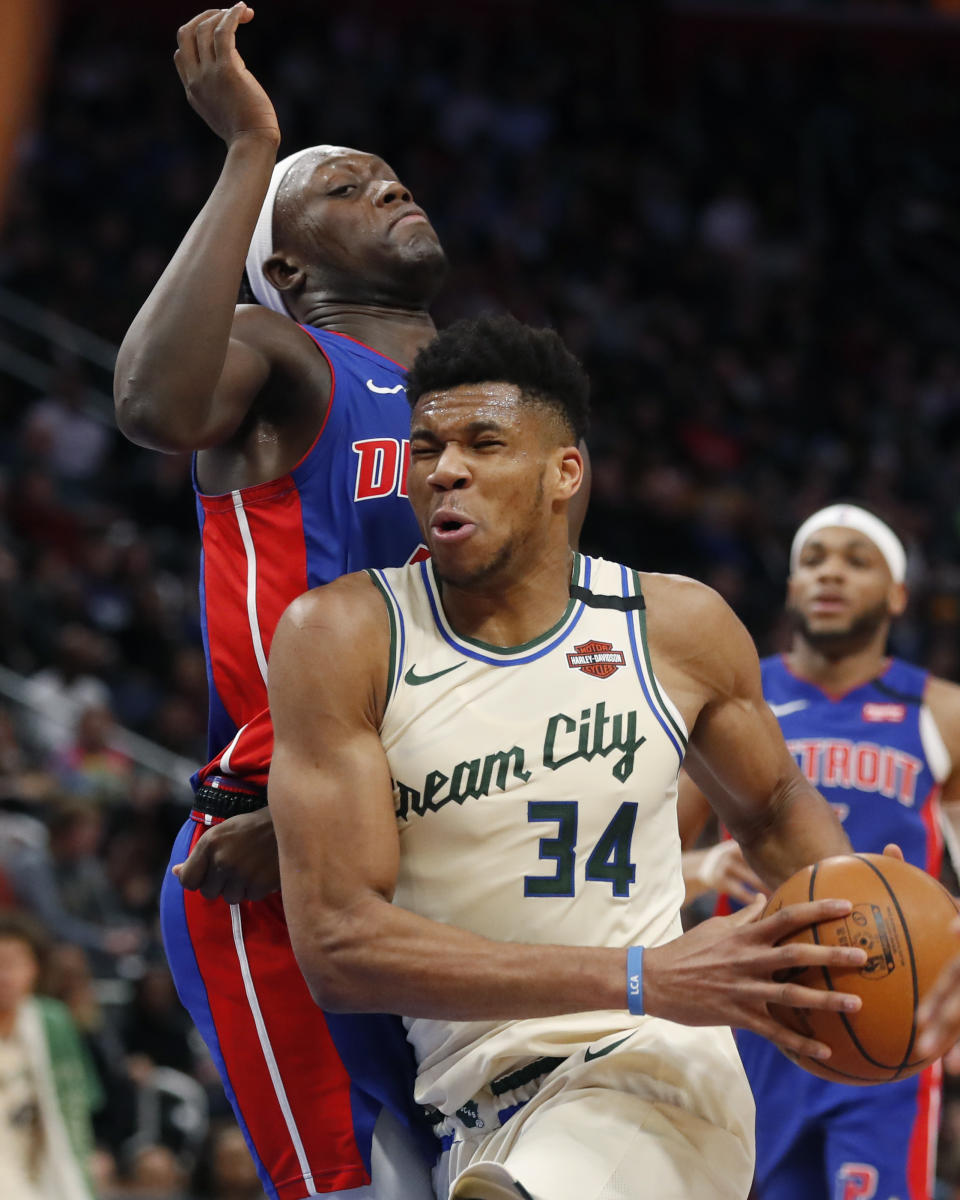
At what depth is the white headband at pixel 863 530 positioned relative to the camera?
6.25m

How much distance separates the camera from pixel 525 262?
50.7ft

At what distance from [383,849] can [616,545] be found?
9210 millimetres

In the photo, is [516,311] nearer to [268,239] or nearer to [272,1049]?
[268,239]

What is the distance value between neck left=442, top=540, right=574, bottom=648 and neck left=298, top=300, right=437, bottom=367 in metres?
0.79

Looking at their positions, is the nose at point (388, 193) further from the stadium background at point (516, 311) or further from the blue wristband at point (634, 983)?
the stadium background at point (516, 311)

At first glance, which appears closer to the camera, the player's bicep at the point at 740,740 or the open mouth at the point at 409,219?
the player's bicep at the point at 740,740

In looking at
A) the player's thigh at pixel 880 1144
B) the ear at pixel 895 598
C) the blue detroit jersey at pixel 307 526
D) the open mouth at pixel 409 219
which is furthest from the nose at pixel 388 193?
the player's thigh at pixel 880 1144

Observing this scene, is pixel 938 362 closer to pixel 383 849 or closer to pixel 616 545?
pixel 616 545

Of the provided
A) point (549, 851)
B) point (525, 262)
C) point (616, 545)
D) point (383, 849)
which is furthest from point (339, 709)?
point (525, 262)

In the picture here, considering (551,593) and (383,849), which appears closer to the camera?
(383,849)

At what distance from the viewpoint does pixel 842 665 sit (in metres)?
6.16

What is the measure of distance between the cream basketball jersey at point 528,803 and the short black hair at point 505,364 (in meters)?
0.46

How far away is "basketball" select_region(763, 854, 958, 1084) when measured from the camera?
2.88 metres

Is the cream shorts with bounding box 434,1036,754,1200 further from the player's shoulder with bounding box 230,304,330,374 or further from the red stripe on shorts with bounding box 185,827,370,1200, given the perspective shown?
the player's shoulder with bounding box 230,304,330,374
